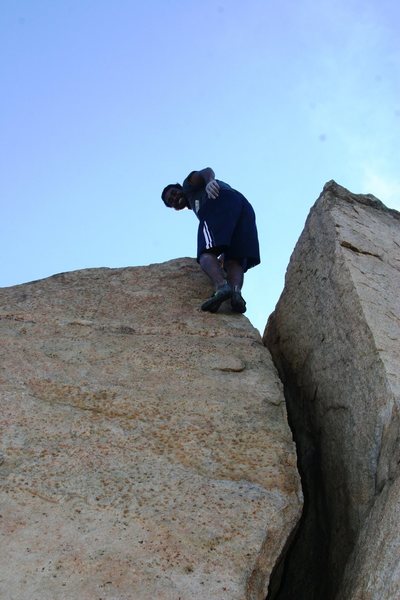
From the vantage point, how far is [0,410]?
3291mm

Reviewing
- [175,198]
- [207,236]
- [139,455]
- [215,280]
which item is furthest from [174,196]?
[139,455]

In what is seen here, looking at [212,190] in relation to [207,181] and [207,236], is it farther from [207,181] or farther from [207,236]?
[207,236]

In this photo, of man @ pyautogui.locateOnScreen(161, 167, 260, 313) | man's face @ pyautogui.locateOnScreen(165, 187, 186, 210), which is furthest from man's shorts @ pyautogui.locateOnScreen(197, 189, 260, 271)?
man's face @ pyautogui.locateOnScreen(165, 187, 186, 210)

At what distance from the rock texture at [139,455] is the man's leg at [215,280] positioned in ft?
0.33

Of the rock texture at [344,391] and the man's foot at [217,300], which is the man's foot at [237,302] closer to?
the man's foot at [217,300]

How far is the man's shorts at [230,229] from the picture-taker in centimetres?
504

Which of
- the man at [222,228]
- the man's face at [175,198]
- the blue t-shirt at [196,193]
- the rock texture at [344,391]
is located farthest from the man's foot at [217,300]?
the man's face at [175,198]

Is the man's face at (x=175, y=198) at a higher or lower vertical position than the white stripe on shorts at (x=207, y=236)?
higher

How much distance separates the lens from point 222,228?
16.7 feet

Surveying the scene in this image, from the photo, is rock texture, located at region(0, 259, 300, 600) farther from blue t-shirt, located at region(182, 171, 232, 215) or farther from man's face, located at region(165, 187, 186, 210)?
man's face, located at region(165, 187, 186, 210)

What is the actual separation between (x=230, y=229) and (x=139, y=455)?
2.35 metres

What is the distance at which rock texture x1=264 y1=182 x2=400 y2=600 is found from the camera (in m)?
2.89

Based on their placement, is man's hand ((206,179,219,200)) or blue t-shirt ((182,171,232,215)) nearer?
man's hand ((206,179,219,200))

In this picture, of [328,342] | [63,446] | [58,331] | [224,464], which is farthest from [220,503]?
[58,331]
